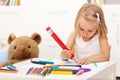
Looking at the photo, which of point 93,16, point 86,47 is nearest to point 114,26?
point 86,47

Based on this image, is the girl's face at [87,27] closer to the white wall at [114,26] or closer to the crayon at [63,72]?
the crayon at [63,72]

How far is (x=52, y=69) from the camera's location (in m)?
0.88

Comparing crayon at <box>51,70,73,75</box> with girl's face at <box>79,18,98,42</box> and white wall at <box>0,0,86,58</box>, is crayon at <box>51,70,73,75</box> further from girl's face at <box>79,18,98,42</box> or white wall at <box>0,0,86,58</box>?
white wall at <box>0,0,86,58</box>

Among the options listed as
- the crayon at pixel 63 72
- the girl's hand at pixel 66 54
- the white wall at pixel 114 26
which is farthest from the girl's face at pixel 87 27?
the white wall at pixel 114 26

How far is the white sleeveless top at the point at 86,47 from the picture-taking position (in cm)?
161

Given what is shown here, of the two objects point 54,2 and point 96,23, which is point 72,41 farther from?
point 54,2

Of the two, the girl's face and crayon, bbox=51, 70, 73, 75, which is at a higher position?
the girl's face

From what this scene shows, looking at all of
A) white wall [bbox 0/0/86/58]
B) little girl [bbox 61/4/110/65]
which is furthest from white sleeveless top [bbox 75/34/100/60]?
white wall [bbox 0/0/86/58]

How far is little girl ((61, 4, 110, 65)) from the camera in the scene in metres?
1.46

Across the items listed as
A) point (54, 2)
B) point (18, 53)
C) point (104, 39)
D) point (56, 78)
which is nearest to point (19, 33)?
point (54, 2)

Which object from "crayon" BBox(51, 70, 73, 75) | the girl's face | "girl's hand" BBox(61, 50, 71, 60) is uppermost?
the girl's face

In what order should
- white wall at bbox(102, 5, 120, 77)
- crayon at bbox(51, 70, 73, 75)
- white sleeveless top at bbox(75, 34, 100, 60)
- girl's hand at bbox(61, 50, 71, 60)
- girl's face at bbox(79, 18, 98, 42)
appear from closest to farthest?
crayon at bbox(51, 70, 73, 75) < girl's hand at bbox(61, 50, 71, 60) < girl's face at bbox(79, 18, 98, 42) < white sleeveless top at bbox(75, 34, 100, 60) < white wall at bbox(102, 5, 120, 77)

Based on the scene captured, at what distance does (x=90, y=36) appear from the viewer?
1593mm

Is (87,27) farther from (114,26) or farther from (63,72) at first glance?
(114,26)
